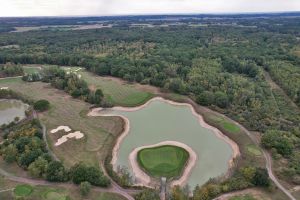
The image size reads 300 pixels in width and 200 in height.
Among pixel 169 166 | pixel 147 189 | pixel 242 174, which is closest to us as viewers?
pixel 147 189

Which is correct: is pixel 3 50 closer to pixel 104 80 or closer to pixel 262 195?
pixel 104 80

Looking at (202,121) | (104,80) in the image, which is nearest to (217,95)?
(202,121)

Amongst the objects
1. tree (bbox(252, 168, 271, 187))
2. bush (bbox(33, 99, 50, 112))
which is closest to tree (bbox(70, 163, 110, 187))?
tree (bbox(252, 168, 271, 187))

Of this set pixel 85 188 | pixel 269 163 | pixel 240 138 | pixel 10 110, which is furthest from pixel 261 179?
pixel 10 110

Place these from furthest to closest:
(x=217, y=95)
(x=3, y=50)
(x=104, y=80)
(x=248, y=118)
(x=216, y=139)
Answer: (x=3, y=50) → (x=104, y=80) → (x=217, y=95) → (x=248, y=118) → (x=216, y=139)

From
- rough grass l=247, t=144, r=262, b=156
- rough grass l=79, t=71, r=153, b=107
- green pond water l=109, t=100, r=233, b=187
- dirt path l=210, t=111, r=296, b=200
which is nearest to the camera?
dirt path l=210, t=111, r=296, b=200

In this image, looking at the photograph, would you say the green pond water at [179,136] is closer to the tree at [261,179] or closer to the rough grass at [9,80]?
the tree at [261,179]

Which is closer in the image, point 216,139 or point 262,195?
point 262,195

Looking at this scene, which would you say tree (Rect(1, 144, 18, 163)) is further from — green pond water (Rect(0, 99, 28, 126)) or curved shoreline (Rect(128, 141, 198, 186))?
curved shoreline (Rect(128, 141, 198, 186))
